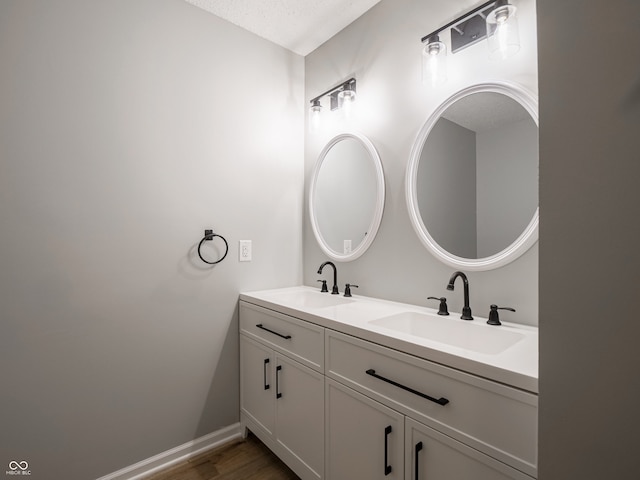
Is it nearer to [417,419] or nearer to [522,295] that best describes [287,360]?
[417,419]

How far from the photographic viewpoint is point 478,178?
1.47 m

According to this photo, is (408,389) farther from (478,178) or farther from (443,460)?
(478,178)

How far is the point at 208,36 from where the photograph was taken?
1909 mm

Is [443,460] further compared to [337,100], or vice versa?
[337,100]

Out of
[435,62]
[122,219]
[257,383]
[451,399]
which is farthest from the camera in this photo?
[257,383]

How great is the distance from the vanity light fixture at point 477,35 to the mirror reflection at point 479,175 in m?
0.17

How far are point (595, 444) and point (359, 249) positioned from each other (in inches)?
55.7

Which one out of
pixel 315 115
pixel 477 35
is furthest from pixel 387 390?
pixel 315 115

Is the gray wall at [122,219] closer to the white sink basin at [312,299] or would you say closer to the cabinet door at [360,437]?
the white sink basin at [312,299]

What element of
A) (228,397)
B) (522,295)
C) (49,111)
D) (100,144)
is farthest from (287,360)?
(49,111)

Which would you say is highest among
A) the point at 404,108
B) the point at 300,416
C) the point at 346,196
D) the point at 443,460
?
the point at 404,108

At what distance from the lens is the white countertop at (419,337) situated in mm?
865

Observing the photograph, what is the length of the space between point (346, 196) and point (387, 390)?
123 cm

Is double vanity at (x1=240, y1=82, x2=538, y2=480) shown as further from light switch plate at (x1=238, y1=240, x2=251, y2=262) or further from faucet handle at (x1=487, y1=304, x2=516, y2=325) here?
light switch plate at (x1=238, y1=240, x2=251, y2=262)
